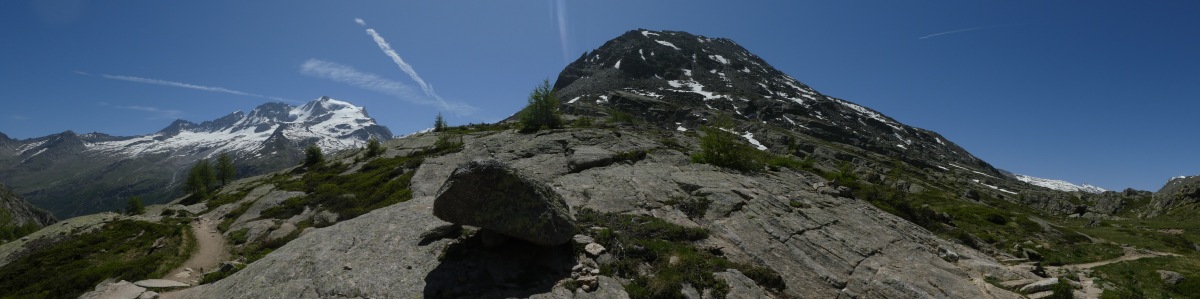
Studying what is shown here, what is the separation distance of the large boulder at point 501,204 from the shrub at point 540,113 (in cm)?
4555

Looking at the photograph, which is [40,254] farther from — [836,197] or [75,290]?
[836,197]

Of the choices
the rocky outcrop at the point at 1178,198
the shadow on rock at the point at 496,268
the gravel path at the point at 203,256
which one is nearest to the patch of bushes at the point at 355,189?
the gravel path at the point at 203,256

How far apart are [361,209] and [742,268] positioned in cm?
3076

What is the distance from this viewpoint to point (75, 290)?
961 inches

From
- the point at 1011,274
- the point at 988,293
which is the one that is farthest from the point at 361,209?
the point at 1011,274

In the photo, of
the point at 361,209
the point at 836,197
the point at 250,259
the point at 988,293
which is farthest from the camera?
the point at 361,209

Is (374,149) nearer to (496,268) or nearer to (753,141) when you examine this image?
(496,268)

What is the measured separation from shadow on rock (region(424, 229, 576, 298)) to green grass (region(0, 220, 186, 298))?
72.0 ft

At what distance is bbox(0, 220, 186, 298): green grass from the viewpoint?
83.0ft

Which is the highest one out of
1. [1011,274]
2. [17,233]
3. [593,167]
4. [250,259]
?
[593,167]

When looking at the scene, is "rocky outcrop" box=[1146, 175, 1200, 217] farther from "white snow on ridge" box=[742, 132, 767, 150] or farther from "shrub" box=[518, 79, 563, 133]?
"shrub" box=[518, 79, 563, 133]

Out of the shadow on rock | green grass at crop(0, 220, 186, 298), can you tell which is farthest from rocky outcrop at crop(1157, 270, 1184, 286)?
green grass at crop(0, 220, 186, 298)

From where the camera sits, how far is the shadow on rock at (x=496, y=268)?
1587 cm

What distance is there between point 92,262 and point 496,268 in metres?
32.5
